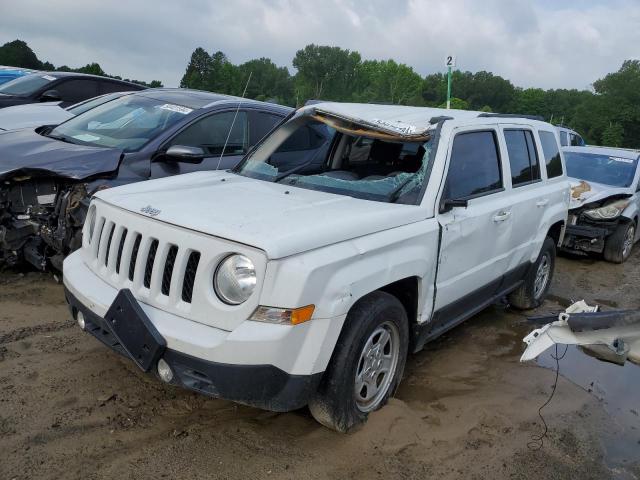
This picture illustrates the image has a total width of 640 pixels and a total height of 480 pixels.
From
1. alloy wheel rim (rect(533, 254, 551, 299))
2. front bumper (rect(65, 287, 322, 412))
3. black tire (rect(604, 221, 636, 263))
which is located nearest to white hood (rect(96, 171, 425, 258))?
front bumper (rect(65, 287, 322, 412))

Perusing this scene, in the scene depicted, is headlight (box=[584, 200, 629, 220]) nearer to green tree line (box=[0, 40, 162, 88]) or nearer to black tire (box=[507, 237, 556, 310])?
black tire (box=[507, 237, 556, 310])

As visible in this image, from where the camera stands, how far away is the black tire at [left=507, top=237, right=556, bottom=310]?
18.1 ft

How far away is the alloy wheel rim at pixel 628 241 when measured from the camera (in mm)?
8469

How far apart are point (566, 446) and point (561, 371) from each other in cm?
124

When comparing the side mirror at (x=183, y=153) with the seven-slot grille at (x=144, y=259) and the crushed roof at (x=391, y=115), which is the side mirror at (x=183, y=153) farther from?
the seven-slot grille at (x=144, y=259)

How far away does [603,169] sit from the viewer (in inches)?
368

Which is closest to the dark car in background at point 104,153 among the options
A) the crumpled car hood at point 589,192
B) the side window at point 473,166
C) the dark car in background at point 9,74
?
the side window at point 473,166

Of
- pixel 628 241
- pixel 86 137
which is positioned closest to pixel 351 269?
pixel 86 137

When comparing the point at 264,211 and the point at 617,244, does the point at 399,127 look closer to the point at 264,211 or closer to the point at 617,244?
the point at 264,211

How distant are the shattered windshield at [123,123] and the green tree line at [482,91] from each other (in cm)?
3891

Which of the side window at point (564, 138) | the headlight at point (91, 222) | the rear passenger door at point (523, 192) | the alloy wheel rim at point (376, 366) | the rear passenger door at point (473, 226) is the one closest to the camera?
the alloy wheel rim at point (376, 366)

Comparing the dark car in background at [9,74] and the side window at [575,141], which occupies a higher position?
the dark car in background at [9,74]

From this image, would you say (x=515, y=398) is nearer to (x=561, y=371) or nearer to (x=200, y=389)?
(x=561, y=371)

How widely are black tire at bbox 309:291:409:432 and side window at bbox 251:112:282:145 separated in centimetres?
353
